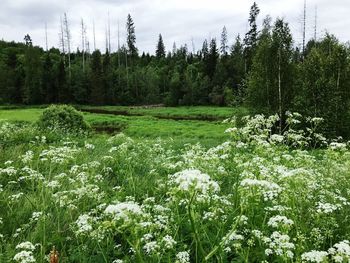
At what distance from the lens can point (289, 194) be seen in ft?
17.8

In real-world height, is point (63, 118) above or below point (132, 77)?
below

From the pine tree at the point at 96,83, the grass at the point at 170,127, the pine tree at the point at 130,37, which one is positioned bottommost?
the grass at the point at 170,127

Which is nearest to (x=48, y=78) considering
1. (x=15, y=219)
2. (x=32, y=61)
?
(x=32, y=61)

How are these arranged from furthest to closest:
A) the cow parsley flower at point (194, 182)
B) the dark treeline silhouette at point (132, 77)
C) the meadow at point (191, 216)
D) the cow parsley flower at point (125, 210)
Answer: the dark treeline silhouette at point (132, 77)
the meadow at point (191, 216)
the cow parsley flower at point (125, 210)
the cow parsley flower at point (194, 182)

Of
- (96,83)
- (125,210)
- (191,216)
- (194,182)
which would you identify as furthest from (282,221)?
(96,83)

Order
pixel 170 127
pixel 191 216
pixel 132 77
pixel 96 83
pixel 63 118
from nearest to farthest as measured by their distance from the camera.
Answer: pixel 191 216, pixel 63 118, pixel 170 127, pixel 96 83, pixel 132 77

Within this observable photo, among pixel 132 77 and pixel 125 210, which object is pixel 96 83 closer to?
pixel 132 77

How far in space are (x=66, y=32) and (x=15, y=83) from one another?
912 inches

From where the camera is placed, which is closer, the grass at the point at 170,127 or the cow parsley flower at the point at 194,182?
the cow parsley flower at the point at 194,182

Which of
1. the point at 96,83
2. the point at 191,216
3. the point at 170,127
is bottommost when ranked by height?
the point at 170,127

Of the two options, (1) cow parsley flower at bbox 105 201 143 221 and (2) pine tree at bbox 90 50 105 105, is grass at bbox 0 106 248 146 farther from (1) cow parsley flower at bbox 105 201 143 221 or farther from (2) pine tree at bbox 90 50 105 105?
(2) pine tree at bbox 90 50 105 105

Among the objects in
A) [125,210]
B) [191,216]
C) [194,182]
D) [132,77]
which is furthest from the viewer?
[132,77]

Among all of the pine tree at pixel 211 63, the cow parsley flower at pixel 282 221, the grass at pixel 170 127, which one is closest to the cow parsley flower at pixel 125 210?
the cow parsley flower at pixel 282 221

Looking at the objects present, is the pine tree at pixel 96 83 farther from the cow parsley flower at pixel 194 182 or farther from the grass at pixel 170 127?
the cow parsley flower at pixel 194 182
